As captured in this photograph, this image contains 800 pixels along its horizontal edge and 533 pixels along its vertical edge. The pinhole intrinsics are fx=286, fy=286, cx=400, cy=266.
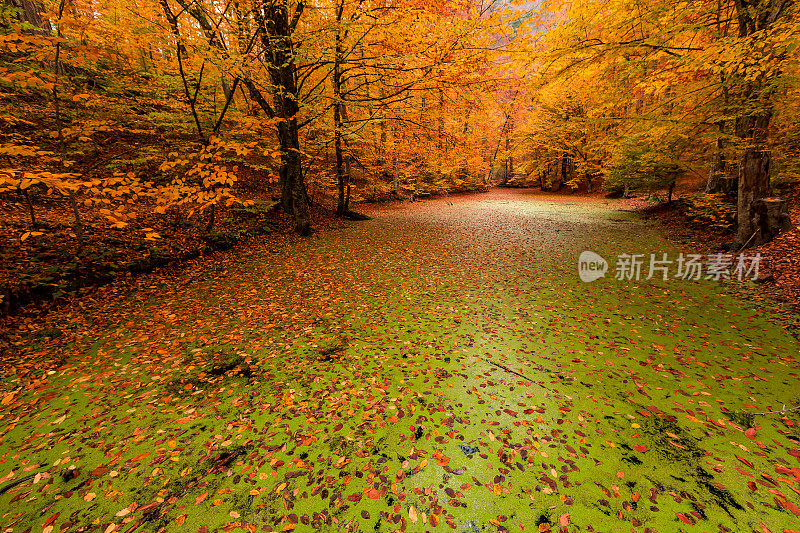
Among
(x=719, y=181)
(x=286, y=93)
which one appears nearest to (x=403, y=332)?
(x=286, y=93)

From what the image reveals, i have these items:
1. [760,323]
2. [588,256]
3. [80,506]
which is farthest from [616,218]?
[80,506]

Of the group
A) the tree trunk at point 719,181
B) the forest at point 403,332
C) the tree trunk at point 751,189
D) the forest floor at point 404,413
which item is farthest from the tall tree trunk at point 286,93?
the tree trunk at point 719,181

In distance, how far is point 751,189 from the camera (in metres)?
7.78

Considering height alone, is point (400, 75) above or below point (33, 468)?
above

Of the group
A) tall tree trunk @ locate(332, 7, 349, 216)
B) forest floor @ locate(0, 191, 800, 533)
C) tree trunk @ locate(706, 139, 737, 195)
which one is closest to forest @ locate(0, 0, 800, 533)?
forest floor @ locate(0, 191, 800, 533)

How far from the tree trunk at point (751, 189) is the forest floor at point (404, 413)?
8.55ft

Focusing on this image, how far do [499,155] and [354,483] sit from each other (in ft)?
134

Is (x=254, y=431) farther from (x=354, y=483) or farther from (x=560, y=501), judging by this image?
(x=560, y=501)

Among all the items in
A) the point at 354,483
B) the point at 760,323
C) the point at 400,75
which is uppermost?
the point at 400,75

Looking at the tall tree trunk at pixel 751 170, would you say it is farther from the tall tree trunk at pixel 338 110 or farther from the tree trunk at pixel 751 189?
the tall tree trunk at pixel 338 110

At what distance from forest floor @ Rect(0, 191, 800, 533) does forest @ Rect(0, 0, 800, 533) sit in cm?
3

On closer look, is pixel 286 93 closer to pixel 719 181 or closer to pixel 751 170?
pixel 751 170

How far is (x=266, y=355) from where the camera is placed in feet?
15.1

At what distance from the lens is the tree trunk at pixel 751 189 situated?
7703 mm
